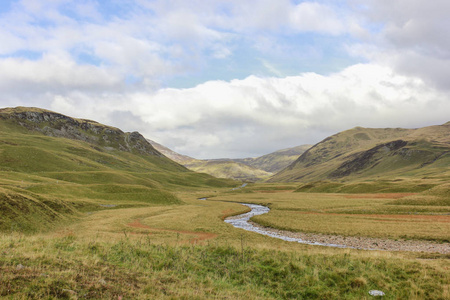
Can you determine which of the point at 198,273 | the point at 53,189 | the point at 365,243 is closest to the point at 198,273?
the point at 198,273

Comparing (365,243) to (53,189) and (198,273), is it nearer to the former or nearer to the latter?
(198,273)

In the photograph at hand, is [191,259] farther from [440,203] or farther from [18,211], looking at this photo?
[440,203]

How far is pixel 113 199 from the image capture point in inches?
3268

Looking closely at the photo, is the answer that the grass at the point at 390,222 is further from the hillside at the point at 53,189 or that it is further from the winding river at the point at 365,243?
the hillside at the point at 53,189

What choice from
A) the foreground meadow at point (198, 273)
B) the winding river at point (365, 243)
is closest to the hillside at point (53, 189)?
the foreground meadow at point (198, 273)

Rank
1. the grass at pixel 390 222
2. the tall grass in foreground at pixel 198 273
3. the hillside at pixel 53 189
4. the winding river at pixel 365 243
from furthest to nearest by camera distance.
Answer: the grass at pixel 390 222, the hillside at pixel 53 189, the winding river at pixel 365 243, the tall grass in foreground at pixel 198 273

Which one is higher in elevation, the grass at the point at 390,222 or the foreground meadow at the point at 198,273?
the foreground meadow at the point at 198,273

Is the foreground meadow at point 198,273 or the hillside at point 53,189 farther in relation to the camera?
the hillside at point 53,189

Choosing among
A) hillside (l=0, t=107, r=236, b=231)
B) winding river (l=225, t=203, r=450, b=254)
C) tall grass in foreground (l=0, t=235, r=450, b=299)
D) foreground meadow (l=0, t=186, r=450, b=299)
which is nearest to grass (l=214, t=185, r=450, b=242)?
winding river (l=225, t=203, r=450, b=254)

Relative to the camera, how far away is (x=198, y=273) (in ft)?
58.3

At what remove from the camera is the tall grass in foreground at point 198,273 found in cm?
1177

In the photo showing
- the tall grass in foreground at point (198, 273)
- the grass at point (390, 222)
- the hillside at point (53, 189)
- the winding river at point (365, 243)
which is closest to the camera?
the tall grass in foreground at point (198, 273)

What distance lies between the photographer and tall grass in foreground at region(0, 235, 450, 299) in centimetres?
1177

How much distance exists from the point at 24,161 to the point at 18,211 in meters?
115
